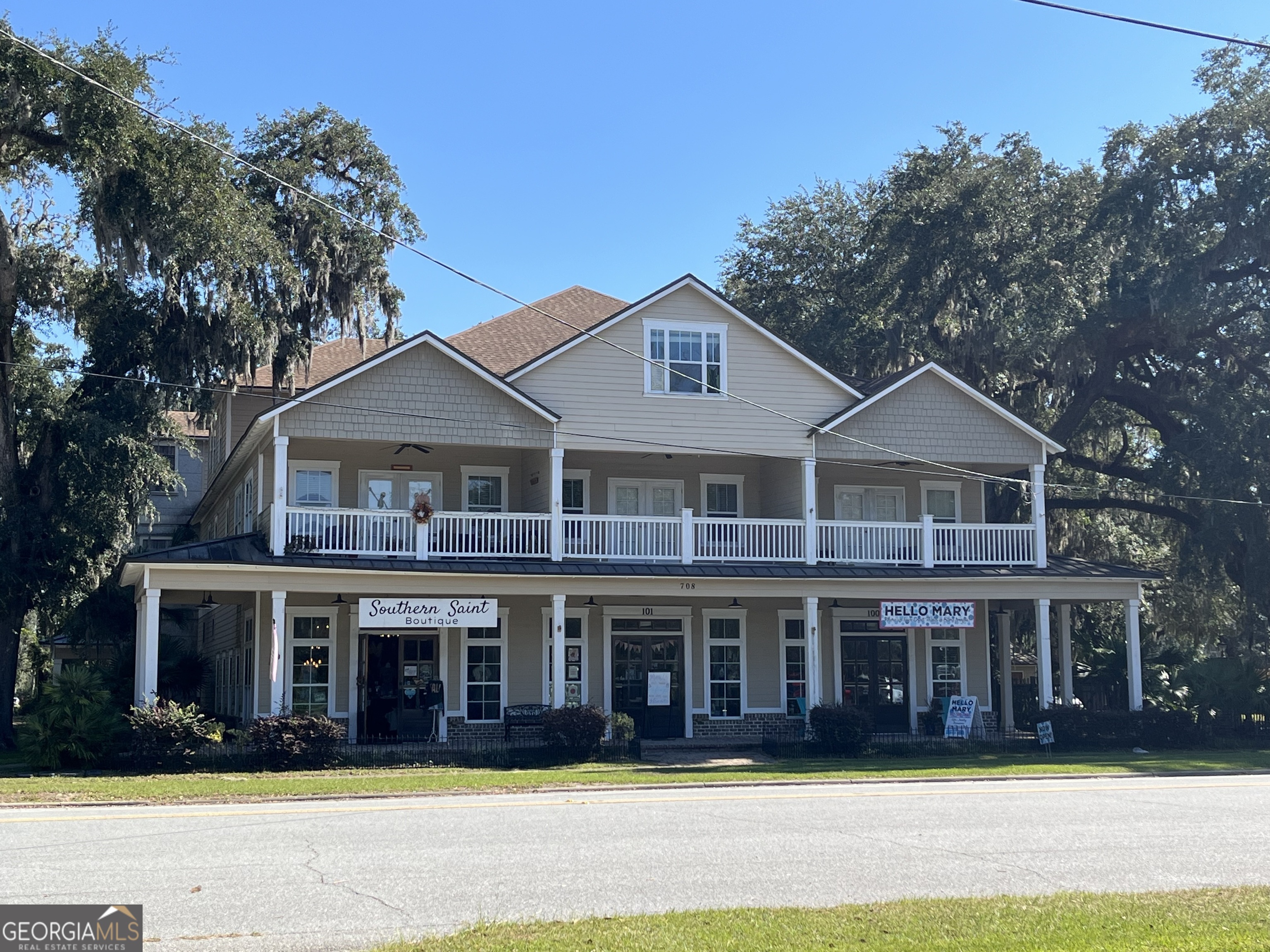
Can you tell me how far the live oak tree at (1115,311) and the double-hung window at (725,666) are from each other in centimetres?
1035

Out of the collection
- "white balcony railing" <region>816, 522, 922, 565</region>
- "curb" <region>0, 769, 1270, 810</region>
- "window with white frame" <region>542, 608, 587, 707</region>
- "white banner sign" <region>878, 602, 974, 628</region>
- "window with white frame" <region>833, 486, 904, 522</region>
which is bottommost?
"curb" <region>0, 769, 1270, 810</region>

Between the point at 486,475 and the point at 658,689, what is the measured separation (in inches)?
242

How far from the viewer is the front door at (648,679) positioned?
2834 centimetres

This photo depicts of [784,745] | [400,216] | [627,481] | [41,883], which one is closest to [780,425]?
[627,481]

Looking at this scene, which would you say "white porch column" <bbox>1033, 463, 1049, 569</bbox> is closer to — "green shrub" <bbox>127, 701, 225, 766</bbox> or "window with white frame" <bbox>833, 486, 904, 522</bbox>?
"window with white frame" <bbox>833, 486, 904, 522</bbox>

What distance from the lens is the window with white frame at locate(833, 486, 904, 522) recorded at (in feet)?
101

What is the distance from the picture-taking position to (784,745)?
991 inches

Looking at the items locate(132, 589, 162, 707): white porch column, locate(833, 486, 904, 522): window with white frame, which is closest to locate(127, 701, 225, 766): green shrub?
locate(132, 589, 162, 707): white porch column

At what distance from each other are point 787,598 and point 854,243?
53.3 feet

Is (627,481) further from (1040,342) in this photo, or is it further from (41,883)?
(41,883)

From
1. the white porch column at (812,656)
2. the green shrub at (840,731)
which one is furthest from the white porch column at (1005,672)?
the green shrub at (840,731)

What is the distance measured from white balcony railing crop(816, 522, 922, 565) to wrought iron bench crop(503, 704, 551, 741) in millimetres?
7119

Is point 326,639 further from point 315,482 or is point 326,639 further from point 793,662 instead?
point 793,662

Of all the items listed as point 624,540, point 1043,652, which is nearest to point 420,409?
point 624,540
